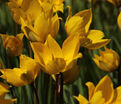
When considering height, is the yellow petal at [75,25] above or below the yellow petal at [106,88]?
above

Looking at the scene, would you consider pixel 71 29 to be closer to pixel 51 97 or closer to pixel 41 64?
pixel 41 64

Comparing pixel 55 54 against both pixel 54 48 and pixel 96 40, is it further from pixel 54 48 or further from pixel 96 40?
pixel 96 40

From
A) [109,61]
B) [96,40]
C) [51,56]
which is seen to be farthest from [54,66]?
[109,61]

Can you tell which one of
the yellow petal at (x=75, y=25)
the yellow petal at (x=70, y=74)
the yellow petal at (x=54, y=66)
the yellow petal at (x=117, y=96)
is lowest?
the yellow petal at (x=117, y=96)

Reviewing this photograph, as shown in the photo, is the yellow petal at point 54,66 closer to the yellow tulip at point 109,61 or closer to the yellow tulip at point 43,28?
the yellow tulip at point 43,28

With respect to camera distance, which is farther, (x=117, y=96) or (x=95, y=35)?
(x=95, y=35)

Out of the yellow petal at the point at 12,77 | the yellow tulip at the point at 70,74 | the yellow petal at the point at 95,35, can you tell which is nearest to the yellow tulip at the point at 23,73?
the yellow petal at the point at 12,77

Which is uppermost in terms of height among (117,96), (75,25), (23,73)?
(75,25)
